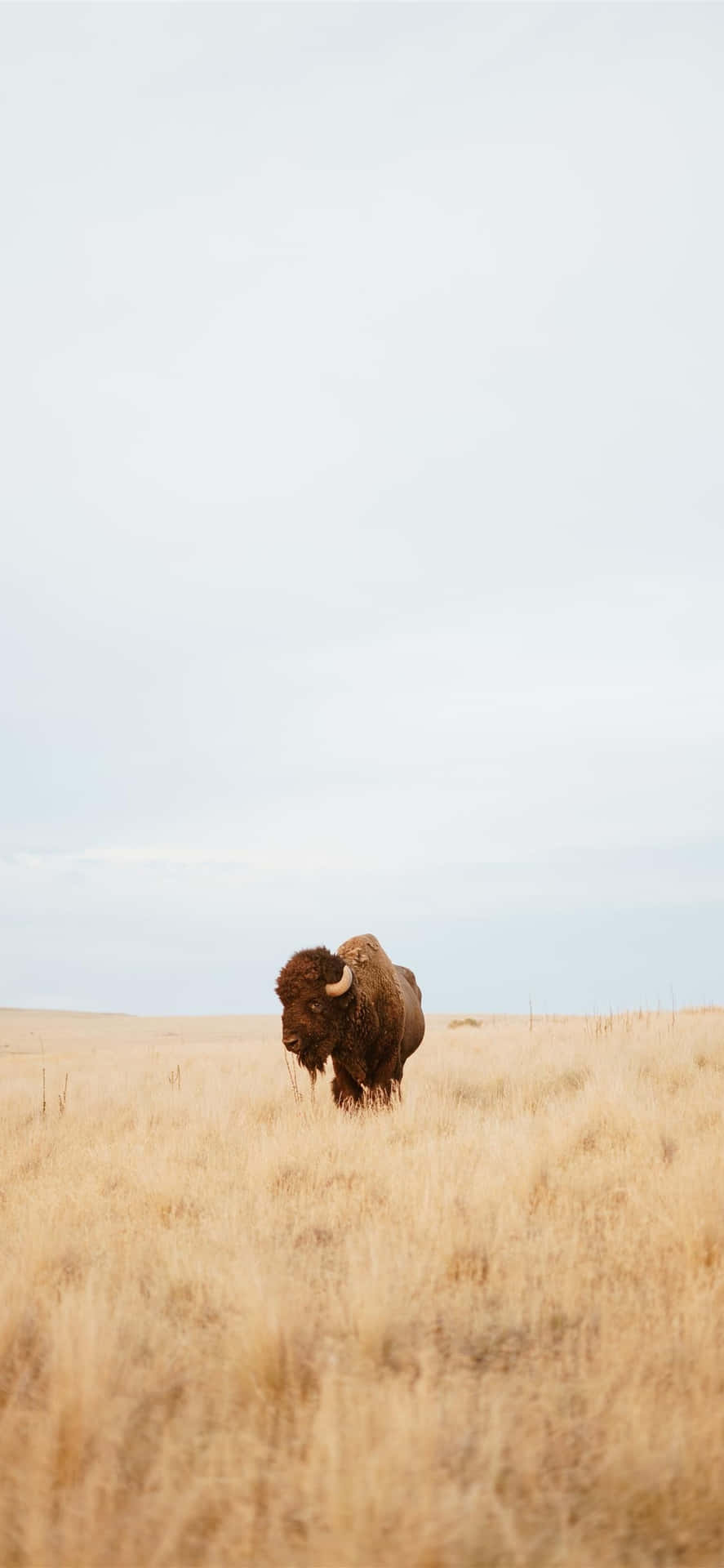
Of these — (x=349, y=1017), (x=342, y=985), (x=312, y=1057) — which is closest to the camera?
(x=342, y=985)

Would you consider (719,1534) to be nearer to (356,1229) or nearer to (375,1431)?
(375,1431)

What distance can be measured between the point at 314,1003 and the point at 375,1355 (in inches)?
220

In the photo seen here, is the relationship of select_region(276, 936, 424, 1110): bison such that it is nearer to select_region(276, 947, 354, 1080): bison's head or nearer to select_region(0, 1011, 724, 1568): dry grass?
select_region(276, 947, 354, 1080): bison's head

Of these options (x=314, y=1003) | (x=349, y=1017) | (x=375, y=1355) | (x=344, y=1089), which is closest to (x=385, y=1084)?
(x=344, y=1089)

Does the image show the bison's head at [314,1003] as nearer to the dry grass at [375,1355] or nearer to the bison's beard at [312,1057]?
the bison's beard at [312,1057]

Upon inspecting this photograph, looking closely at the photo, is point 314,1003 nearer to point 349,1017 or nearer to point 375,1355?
point 349,1017

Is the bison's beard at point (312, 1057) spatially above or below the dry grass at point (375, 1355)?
above

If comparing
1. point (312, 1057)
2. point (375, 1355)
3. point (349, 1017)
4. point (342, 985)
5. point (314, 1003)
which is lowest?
point (375, 1355)

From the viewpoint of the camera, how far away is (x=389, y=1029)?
9.95m

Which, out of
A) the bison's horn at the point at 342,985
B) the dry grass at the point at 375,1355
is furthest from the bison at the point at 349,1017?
the dry grass at the point at 375,1355

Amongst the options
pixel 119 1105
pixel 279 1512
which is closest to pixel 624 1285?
pixel 279 1512

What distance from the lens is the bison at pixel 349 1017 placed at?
9.26 metres

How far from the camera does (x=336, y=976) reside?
934cm

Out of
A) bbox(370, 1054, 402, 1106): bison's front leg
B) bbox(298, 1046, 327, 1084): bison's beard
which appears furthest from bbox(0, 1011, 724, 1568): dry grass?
bbox(370, 1054, 402, 1106): bison's front leg
